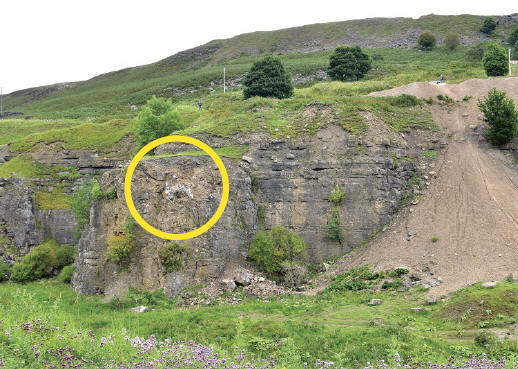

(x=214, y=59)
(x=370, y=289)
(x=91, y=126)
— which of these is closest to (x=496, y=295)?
(x=370, y=289)

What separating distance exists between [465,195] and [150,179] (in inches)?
766

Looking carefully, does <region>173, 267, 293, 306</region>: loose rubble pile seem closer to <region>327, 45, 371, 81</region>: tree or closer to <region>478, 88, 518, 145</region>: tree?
<region>478, 88, 518, 145</region>: tree

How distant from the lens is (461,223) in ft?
86.3

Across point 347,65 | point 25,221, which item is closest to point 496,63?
point 347,65

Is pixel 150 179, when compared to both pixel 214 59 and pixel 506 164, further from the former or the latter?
pixel 214 59

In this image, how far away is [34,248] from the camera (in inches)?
1375

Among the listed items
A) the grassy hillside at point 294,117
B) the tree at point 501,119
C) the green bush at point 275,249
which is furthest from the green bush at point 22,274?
the tree at point 501,119

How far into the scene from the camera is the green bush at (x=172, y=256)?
24094mm

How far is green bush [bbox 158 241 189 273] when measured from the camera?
24.1 m

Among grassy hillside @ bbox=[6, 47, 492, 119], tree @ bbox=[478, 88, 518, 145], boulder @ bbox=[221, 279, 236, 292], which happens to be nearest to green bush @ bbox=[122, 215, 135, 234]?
boulder @ bbox=[221, 279, 236, 292]

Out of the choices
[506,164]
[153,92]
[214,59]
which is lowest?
[506,164]

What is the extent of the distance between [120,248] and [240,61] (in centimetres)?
8339

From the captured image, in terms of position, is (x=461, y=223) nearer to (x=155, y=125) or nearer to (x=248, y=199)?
(x=248, y=199)

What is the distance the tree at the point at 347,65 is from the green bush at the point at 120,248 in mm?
42887
